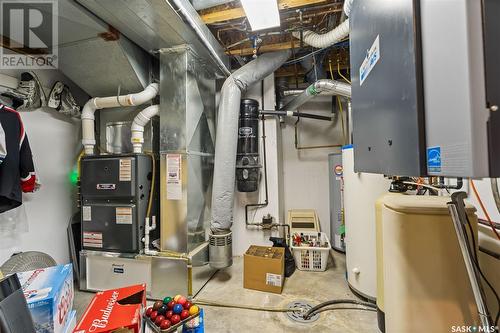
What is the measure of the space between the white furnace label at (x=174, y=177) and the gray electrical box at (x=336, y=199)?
1880 millimetres

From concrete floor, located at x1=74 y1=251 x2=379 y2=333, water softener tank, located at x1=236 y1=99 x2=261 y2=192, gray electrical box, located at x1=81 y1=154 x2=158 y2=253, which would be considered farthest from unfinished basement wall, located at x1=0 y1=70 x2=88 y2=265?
water softener tank, located at x1=236 y1=99 x2=261 y2=192

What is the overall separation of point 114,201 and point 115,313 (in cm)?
120

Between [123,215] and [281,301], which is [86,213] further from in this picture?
[281,301]

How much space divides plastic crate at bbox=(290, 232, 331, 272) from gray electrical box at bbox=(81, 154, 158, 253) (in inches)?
62.1

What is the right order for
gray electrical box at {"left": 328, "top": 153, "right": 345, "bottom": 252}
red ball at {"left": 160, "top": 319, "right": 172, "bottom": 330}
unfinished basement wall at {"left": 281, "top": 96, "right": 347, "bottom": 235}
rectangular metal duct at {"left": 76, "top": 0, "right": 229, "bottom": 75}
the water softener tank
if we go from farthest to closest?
unfinished basement wall at {"left": 281, "top": 96, "right": 347, "bottom": 235} → gray electrical box at {"left": 328, "top": 153, "right": 345, "bottom": 252} → the water softener tank → rectangular metal duct at {"left": 76, "top": 0, "right": 229, "bottom": 75} → red ball at {"left": 160, "top": 319, "right": 172, "bottom": 330}

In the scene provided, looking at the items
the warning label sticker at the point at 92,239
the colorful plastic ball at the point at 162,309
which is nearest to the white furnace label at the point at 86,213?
the warning label sticker at the point at 92,239

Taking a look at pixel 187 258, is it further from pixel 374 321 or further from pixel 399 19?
pixel 399 19

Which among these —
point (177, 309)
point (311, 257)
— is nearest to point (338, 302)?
point (311, 257)

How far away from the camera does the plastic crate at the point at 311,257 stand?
2350mm

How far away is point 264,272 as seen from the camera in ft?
6.72

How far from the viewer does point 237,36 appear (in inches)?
96.9

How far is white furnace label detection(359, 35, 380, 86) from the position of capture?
2.45 feet

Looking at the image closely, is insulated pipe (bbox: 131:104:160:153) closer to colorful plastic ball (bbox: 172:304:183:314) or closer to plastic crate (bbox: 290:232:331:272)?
colorful plastic ball (bbox: 172:304:183:314)

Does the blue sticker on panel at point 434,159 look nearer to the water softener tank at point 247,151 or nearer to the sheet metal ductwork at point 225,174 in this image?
the sheet metal ductwork at point 225,174
